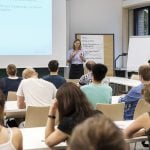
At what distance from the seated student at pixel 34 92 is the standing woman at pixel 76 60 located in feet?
15.4

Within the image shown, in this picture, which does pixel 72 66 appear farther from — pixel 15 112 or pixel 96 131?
pixel 96 131

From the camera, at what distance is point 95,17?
1091 cm

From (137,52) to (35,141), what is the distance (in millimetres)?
7880

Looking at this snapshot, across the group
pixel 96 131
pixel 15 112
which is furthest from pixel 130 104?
pixel 96 131

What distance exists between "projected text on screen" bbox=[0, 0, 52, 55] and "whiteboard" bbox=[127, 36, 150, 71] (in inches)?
106

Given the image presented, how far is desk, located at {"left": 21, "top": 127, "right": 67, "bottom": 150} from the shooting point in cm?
256

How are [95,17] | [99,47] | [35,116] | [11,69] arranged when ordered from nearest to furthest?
[35,116], [11,69], [99,47], [95,17]

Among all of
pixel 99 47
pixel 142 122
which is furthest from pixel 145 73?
pixel 99 47

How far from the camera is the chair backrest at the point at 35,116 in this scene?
371 cm

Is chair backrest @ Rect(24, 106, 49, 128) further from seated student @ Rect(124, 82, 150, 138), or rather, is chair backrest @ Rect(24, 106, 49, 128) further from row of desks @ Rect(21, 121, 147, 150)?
seated student @ Rect(124, 82, 150, 138)

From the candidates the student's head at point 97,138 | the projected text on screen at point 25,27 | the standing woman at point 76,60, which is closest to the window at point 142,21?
the standing woman at point 76,60

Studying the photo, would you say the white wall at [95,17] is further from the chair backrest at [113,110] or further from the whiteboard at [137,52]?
the chair backrest at [113,110]

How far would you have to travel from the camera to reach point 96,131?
99 centimetres

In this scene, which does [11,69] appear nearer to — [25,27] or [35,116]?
[35,116]
